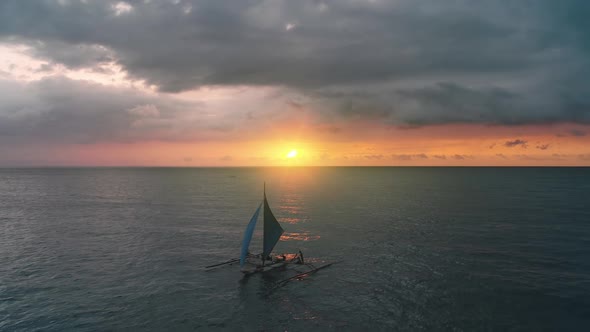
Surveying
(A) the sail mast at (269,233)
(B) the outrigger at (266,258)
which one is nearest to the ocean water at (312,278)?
(B) the outrigger at (266,258)

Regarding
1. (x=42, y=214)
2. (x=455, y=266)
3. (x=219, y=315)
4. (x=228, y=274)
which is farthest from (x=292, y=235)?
(x=42, y=214)

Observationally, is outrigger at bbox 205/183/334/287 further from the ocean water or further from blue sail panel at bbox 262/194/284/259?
the ocean water

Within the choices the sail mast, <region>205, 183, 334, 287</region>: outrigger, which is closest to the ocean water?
<region>205, 183, 334, 287</region>: outrigger

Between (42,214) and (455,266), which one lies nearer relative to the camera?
(455,266)

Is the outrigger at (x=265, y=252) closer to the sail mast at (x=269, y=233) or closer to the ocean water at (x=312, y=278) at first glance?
the sail mast at (x=269, y=233)

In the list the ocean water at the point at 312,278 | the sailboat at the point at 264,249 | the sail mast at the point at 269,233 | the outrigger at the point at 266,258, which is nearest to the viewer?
the ocean water at the point at 312,278

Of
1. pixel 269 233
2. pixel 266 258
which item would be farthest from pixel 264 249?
pixel 269 233

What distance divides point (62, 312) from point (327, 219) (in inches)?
2423

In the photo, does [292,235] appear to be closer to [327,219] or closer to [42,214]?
[327,219]

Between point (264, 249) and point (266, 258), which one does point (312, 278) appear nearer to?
point (266, 258)

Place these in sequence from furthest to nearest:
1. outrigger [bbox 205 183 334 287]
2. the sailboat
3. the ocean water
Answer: the sailboat < outrigger [bbox 205 183 334 287] < the ocean water

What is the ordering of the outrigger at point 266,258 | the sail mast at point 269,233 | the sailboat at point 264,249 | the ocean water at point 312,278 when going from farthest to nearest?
1. the sail mast at point 269,233
2. the sailboat at point 264,249
3. the outrigger at point 266,258
4. the ocean water at point 312,278

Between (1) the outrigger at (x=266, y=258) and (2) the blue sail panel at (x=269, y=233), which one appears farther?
(2) the blue sail panel at (x=269, y=233)

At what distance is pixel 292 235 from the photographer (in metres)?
69.2
